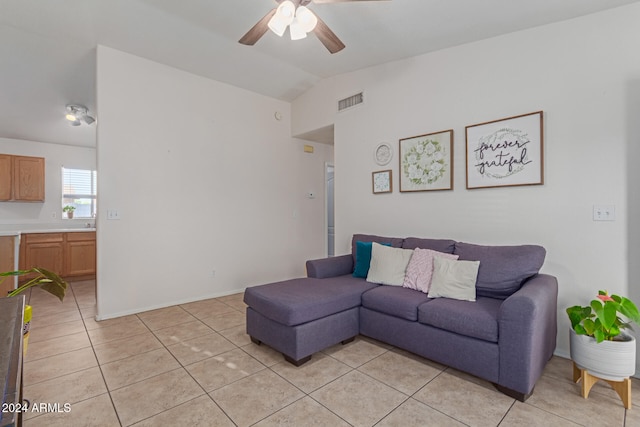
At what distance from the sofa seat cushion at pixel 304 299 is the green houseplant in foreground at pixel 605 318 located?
1516mm

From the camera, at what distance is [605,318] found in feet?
5.83

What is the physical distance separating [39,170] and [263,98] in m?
4.16

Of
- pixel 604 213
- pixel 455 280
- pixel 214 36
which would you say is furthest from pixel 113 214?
pixel 604 213

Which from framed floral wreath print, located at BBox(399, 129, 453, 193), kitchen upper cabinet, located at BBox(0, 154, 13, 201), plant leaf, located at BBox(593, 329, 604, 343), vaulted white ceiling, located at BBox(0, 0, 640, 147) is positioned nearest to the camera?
plant leaf, located at BBox(593, 329, 604, 343)

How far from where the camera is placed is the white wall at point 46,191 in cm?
503

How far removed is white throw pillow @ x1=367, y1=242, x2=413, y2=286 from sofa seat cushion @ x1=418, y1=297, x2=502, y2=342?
522 millimetres

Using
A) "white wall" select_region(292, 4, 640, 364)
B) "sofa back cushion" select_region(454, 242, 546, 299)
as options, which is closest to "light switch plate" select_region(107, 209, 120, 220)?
"white wall" select_region(292, 4, 640, 364)

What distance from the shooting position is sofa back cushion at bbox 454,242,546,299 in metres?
2.32

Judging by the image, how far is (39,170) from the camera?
16.9ft

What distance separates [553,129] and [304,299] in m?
2.51

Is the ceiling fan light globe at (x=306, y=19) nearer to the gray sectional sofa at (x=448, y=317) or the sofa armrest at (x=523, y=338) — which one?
the gray sectional sofa at (x=448, y=317)

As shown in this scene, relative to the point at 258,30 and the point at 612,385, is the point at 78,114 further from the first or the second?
the point at 612,385

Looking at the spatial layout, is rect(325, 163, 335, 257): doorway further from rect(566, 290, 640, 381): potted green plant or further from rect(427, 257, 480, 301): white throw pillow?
rect(566, 290, 640, 381): potted green plant

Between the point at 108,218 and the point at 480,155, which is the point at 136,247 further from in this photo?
the point at 480,155
